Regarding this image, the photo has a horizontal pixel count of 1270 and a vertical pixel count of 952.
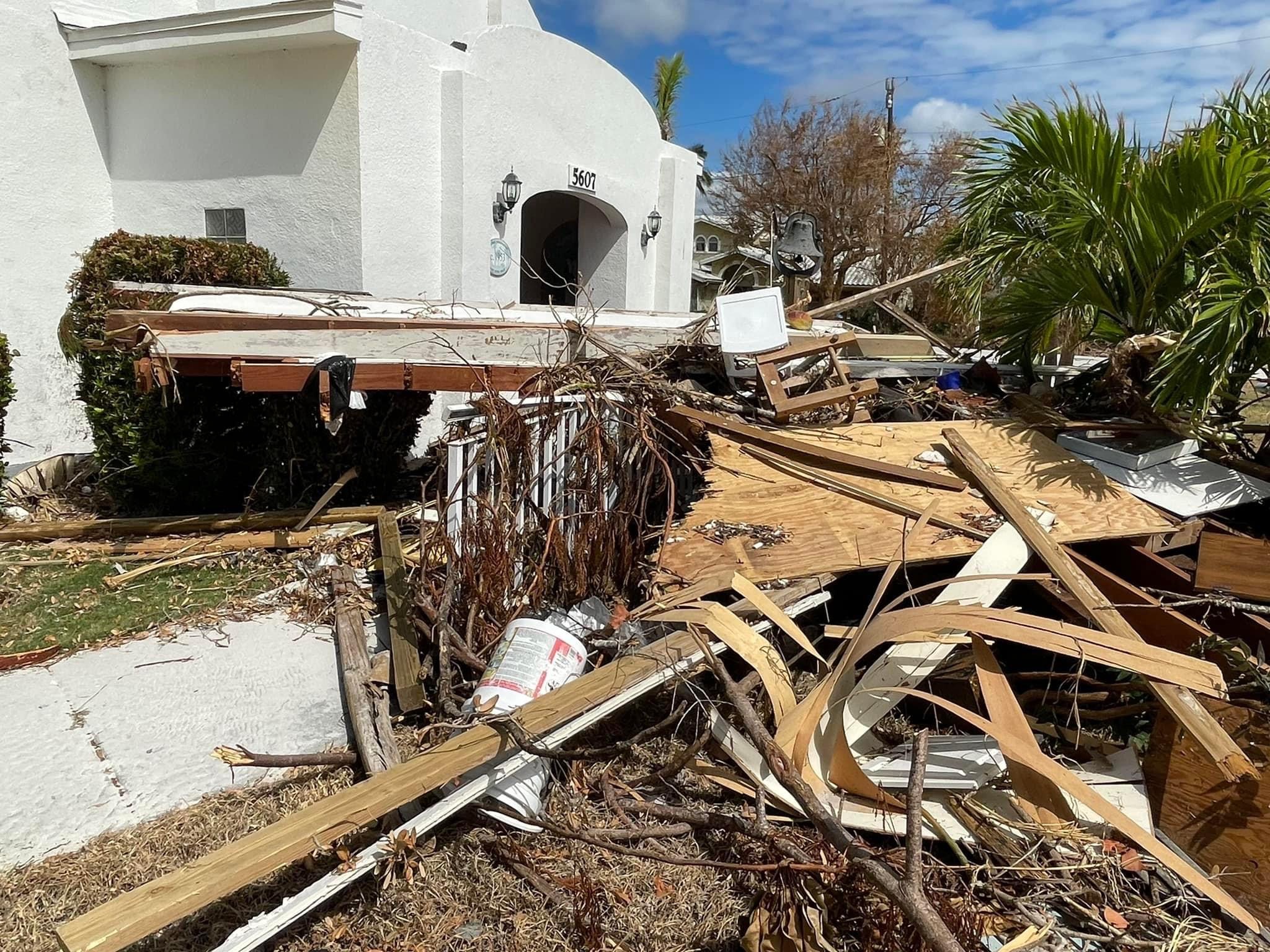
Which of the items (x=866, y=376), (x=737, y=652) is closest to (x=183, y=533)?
(x=737, y=652)

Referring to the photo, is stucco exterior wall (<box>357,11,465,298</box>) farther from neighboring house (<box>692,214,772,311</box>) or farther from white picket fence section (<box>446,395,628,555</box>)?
neighboring house (<box>692,214,772,311</box>)

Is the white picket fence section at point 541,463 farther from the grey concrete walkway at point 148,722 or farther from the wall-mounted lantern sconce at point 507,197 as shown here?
the wall-mounted lantern sconce at point 507,197

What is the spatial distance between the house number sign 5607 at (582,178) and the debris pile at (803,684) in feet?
18.8

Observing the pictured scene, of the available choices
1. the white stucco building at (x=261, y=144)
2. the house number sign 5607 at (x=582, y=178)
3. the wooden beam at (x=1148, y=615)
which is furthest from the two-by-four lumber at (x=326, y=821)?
the house number sign 5607 at (x=582, y=178)

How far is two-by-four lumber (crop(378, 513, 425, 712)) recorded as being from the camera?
346 centimetres

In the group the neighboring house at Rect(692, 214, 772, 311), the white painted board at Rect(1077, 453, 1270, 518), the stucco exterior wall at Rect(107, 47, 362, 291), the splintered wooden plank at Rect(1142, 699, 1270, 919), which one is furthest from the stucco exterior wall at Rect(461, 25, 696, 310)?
the neighboring house at Rect(692, 214, 772, 311)

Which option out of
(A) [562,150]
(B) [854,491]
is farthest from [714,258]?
(B) [854,491]

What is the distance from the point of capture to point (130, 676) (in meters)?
3.76

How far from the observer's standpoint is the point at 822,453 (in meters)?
4.55

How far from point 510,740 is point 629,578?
1538 millimetres

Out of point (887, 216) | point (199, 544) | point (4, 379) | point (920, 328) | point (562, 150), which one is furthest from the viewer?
point (887, 216)

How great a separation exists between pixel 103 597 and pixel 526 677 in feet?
9.99

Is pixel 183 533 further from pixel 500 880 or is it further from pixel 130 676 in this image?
pixel 500 880

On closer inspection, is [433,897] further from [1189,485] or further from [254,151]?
[254,151]
